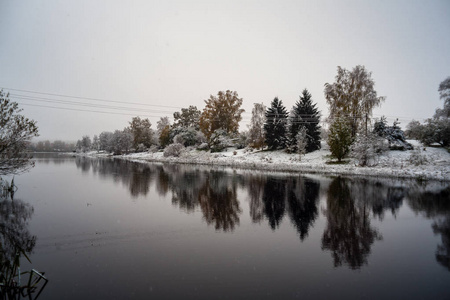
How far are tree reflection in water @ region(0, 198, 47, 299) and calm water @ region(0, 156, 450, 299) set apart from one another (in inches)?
3.9

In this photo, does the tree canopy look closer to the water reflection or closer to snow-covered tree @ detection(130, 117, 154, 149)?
the water reflection

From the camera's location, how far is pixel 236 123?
5694 cm

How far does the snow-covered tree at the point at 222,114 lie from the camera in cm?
5656

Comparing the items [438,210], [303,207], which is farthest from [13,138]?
[438,210]

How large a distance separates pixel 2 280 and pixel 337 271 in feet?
22.6

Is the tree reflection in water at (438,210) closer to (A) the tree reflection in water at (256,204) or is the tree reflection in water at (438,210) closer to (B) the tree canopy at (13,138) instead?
(A) the tree reflection in water at (256,204)

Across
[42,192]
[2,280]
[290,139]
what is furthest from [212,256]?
[290,139]

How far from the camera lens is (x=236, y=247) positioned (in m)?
7.03

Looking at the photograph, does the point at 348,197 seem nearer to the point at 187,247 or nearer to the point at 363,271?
the point at 363,271

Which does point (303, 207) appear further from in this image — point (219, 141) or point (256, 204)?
point (219, 141)

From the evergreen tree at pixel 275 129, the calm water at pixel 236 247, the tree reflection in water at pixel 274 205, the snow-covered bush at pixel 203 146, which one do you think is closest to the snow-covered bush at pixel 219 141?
the snow-covered bush at pixel 203 146

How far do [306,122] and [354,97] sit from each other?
7940mm

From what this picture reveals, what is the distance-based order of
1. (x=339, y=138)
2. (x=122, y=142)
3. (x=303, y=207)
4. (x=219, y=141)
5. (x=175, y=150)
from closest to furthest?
(x=303, y=207)
(x=339, y=138)
(x=219, y=141)
(x=175, y=150)
(x=122, y=142)

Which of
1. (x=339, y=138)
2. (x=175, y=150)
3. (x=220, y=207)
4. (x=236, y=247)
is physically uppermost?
(x=339, y=138)
